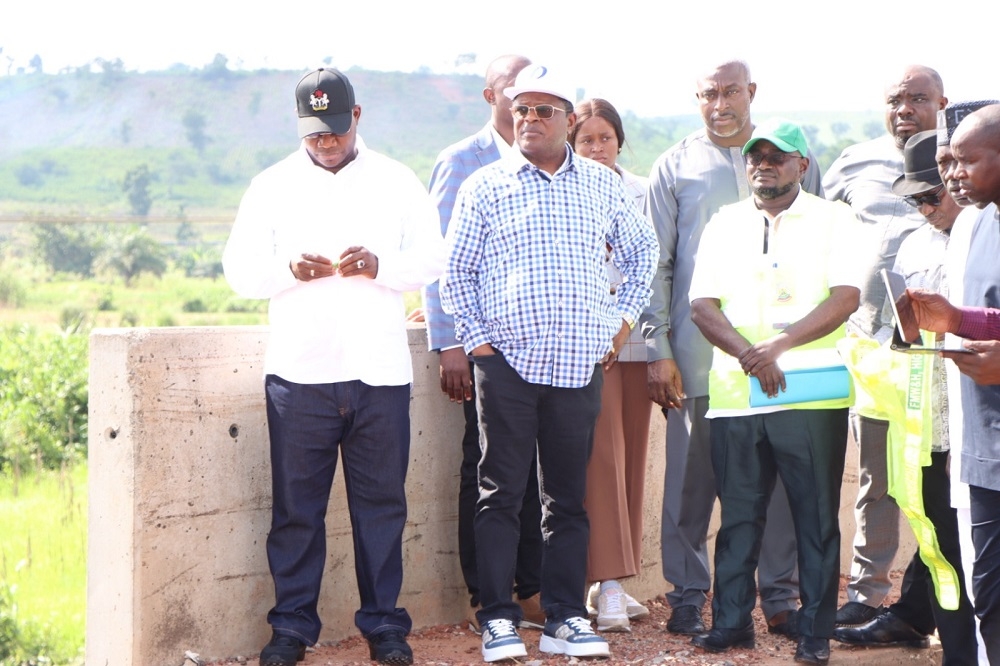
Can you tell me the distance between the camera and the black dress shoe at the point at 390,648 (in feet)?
15.2

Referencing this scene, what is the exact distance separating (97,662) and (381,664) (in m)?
1.06

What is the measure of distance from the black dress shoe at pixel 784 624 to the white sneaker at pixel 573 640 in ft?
2.82

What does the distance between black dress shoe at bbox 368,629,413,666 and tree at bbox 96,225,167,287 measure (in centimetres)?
5117

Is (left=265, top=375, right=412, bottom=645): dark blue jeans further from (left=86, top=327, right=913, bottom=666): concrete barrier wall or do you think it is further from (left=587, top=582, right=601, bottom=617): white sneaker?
(left=587, top=582, right=601, bottom=617): white sneaker

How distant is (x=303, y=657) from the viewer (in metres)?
4.70

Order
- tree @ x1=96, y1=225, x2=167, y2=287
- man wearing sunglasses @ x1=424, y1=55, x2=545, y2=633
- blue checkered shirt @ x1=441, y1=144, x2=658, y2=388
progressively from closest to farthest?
blue checkered shirt @ x1=441, y1=144, x2=658, y2=388
man wearing sunglasses @ x1=424, y1=55, x2=545, y2=633
tree @ x1=96, y1=225, x2=167, y2=287

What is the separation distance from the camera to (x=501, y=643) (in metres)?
4.69

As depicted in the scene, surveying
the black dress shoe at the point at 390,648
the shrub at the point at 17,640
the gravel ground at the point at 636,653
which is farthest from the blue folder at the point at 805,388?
the shrub at the point at 17,640

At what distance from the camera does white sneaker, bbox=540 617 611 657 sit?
187 inches

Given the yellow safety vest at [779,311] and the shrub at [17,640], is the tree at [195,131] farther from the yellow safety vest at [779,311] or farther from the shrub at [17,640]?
the yellow safety vest at [779,311]

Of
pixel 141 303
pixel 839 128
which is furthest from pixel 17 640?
pixel 839 128

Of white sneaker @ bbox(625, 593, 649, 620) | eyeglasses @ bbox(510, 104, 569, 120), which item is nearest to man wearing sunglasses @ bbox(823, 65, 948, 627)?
white sneaker @ bbox(625, 593, 649, 620)

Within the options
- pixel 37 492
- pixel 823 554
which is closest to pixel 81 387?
pixel 37 492

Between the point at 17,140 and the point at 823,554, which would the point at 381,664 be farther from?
the point at 17,140
